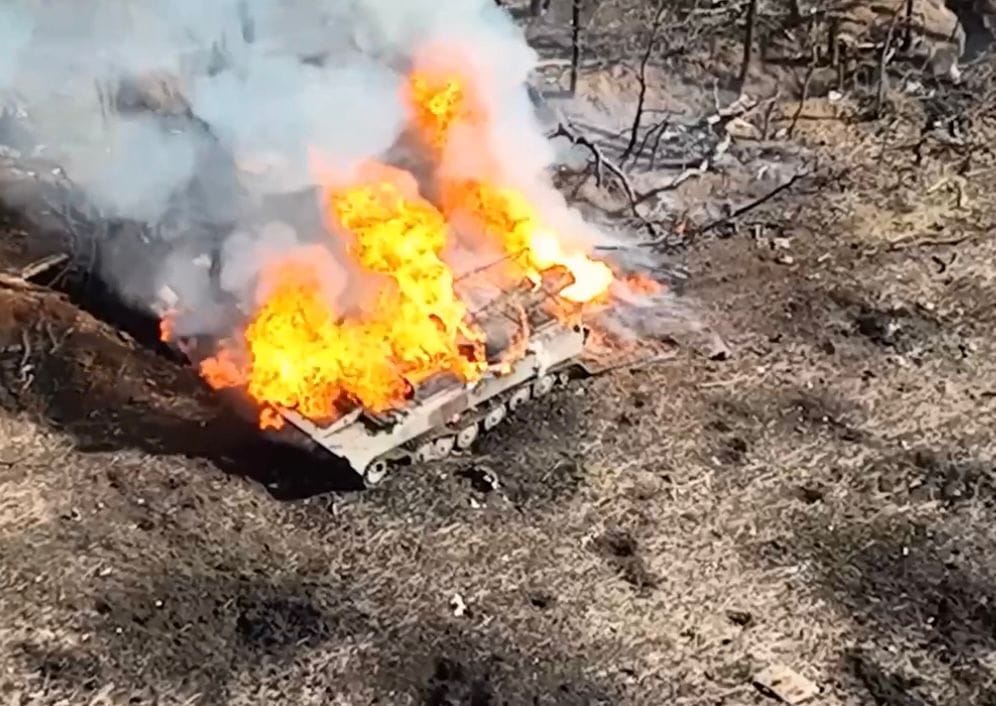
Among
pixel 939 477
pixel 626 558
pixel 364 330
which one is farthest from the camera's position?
pixel 364 330

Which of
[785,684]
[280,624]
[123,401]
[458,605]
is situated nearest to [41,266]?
[123,401]

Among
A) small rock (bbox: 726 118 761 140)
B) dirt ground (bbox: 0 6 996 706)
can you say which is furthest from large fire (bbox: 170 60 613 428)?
small rock (bbox: 726 118 761 140)

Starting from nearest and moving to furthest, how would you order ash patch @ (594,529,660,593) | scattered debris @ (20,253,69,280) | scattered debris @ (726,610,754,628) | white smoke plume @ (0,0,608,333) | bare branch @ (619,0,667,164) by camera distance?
1. scattered debris @ (726,610,754,628)
2. ash patch @ (594,529,660,593)
3. white smoke plume @ (0,0,608,333)
4. scattered debris @ (20,253,69,280)
5. bare branch @ (619,0,667,164)

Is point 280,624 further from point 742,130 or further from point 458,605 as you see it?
point 742,130

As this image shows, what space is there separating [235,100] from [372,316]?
102 inches

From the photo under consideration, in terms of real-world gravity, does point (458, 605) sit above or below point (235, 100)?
A: below

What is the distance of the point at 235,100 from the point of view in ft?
56.6

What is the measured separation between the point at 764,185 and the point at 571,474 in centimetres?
627

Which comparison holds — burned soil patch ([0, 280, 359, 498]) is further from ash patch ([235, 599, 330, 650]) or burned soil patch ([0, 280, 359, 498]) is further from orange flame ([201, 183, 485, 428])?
ash patch ([235, 599, 330, 650])

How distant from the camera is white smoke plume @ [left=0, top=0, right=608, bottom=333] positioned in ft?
56.6

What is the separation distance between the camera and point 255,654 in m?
14.3

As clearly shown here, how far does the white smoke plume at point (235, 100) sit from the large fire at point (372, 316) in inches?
15.8

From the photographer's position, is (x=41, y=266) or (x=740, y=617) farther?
(x=41, y=266)

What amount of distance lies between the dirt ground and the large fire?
60cm
